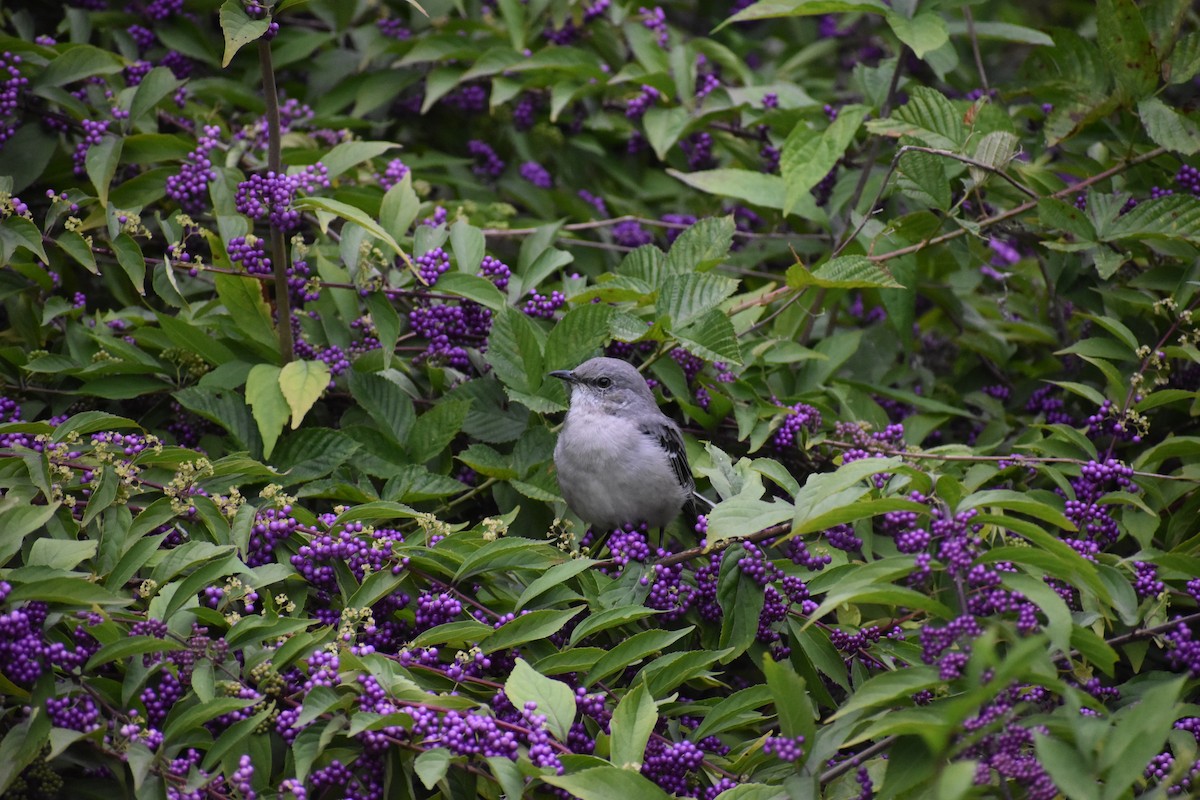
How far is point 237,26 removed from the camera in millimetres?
3625

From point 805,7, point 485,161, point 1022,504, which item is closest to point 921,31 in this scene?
point 805,7

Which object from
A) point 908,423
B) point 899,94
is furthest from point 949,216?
point 899,94

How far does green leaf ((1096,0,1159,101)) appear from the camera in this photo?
17.0 feet

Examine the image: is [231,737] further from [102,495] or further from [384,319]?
[384,319]

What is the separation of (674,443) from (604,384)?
426 millimetres

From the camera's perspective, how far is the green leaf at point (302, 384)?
4.25 metres

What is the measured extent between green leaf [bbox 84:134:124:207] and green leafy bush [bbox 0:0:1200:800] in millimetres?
34

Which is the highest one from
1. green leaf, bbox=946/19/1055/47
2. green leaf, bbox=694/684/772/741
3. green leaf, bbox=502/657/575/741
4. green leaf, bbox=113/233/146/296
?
green leaf, bbox=946/19/1055/47

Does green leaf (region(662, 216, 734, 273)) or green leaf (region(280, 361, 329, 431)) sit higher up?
green leaf (region(662, 216, 734, 273))

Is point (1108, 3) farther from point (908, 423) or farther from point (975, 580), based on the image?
point (975, 580)

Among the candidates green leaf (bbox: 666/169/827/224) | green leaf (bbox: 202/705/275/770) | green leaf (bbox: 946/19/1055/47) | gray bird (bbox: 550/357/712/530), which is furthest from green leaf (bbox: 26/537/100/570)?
green leaf (bbox: 946/19/1055/47)

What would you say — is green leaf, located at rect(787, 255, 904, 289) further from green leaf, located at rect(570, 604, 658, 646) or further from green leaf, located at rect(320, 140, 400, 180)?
green leaf, located at rect(320, 140, 400, 180)

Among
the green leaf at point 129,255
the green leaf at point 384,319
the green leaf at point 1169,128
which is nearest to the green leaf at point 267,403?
the green leaf at point 384,319

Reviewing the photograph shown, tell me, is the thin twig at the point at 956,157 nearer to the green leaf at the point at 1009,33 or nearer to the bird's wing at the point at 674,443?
the green leaf at the point at 1009,33
